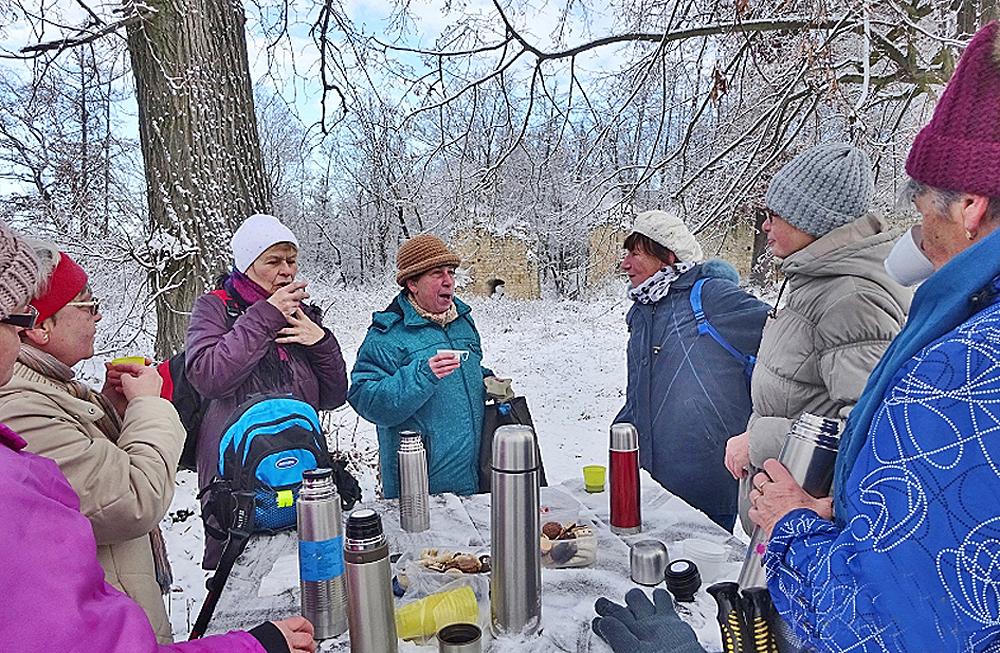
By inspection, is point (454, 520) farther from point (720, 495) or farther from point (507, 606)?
point (720, 495)

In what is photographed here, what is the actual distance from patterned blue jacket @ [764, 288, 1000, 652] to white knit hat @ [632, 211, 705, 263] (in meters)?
2.15

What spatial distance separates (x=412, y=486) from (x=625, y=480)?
0.70m

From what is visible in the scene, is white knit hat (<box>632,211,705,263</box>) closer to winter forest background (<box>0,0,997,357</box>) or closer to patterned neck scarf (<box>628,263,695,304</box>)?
patterned neck scarf (<box>628,263,695,304</box>)

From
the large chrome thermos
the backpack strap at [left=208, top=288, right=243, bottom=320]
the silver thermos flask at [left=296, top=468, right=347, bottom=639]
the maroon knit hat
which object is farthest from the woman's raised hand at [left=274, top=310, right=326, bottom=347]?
the maroon knit hat

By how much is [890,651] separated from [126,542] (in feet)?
5.46

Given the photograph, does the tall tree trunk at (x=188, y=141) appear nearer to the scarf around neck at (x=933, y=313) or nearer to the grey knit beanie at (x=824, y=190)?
the grey knit beanie at (x=824, y=190)

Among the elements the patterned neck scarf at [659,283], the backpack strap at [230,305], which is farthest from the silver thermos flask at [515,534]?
the patterned neck scarf at [659,283]

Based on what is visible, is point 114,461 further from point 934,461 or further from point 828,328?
point 828,328

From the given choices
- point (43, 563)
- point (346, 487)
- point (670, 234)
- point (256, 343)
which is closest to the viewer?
point (43, 563)

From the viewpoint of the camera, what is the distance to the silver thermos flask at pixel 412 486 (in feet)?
7.04

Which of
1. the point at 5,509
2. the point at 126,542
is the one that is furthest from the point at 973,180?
the point at 126,542

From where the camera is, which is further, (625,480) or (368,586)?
(625,480)

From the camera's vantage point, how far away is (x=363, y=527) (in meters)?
1.34

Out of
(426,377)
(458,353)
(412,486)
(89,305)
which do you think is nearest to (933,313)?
(412,486)
